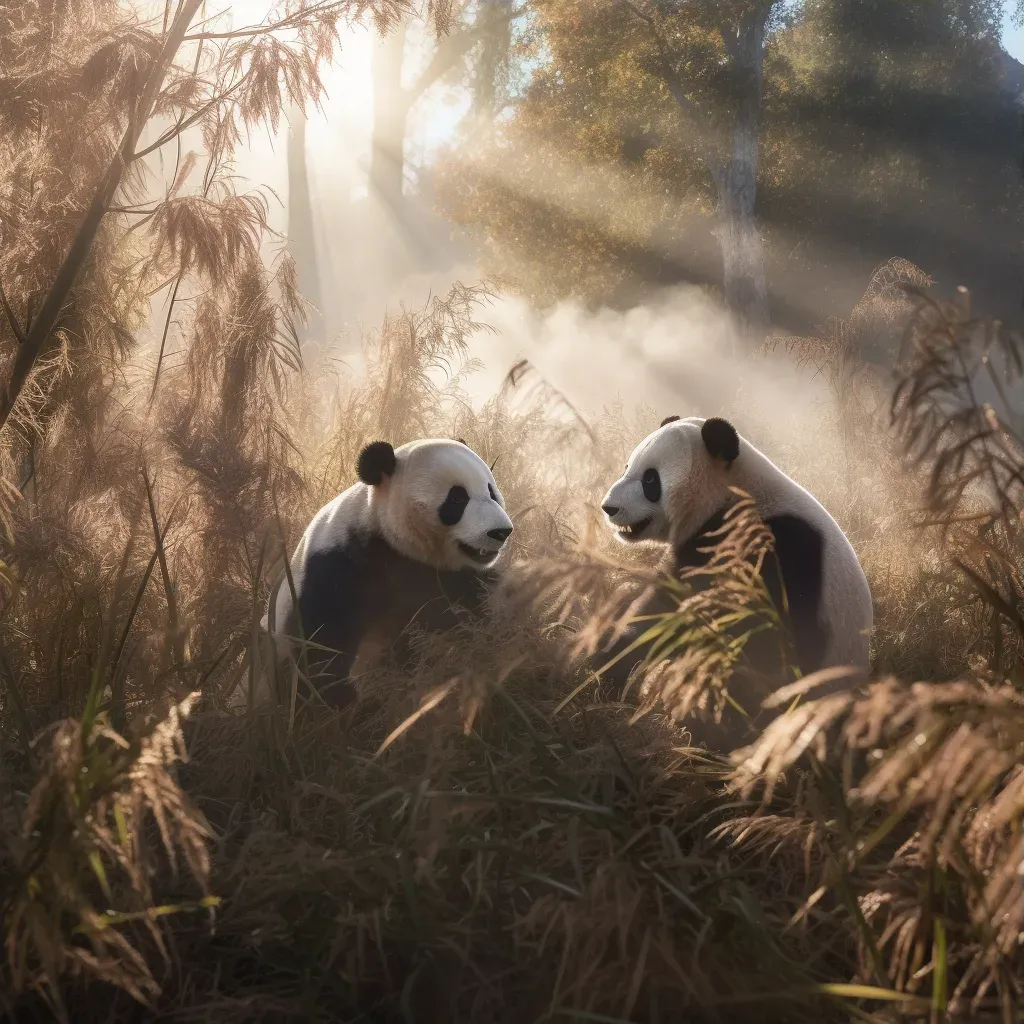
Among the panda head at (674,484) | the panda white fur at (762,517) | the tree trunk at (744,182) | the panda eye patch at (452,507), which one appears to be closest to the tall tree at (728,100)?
the tree trunk at (744,182)

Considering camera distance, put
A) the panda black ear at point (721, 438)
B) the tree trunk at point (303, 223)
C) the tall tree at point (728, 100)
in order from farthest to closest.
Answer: the tree trunk at point (303, 223) < the tall tree at point (728, 100) < the panda black ear at point (721, 438)

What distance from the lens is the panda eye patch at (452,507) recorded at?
338cm

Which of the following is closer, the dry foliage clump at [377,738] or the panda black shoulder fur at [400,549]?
the dry foliage clump at [377,738]

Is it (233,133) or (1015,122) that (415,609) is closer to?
(233,133)

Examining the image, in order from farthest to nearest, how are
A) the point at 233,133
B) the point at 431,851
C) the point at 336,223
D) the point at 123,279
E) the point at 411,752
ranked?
the point at 336,223 < the point at 123,279 < the point at 233,133 < the point at 411,752 < the point at 431,851

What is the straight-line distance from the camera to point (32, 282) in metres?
3.77

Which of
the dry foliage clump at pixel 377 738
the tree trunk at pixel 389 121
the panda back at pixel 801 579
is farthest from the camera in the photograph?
the tree trunk at pixel 389 121

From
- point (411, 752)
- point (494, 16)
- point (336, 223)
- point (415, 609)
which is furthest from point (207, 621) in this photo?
point (336, 223)

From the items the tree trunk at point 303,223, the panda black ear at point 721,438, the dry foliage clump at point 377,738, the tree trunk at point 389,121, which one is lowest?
the dry foliage clump at point 377,738

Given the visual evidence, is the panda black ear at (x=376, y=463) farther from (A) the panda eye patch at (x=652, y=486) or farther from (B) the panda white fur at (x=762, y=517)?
(A) the panda eye patch at (x=652, y=486)

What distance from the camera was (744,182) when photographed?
13.1 meters

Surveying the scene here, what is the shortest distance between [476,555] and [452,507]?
18 centimetres

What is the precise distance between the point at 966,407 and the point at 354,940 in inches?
51.6

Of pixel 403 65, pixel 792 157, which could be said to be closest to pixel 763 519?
pixel 792 157
